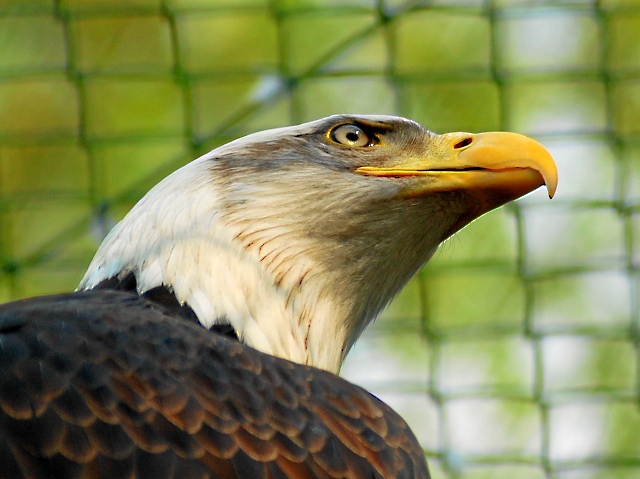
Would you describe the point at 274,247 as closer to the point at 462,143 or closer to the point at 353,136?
the point at 353,136

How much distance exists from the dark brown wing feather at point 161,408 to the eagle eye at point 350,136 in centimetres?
84

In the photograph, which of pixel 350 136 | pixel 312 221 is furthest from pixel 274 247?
pixel 350 136

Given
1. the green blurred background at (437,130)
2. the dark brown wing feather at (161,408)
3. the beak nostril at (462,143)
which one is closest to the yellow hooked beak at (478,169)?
the beak nostril at (462,143)

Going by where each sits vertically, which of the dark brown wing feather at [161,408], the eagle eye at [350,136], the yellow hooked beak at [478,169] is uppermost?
the eagle eye at [350,136]

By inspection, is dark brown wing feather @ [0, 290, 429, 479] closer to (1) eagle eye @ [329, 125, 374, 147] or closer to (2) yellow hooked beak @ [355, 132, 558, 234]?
(2) yellow hooked beak @ [355, 132, 558, 234]

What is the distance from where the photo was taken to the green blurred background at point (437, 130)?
4.29m

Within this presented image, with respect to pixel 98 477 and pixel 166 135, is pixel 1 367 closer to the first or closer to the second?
pixel 98 477

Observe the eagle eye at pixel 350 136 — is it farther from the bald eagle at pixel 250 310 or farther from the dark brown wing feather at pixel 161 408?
the dark brown wing feather at pixel 161 408

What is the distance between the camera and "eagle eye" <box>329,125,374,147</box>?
282 cm

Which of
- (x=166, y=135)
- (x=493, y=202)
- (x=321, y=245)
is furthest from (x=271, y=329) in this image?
(x=166, y=135)

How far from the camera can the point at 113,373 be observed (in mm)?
1891

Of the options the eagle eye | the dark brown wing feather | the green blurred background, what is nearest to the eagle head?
A: the eagle eye

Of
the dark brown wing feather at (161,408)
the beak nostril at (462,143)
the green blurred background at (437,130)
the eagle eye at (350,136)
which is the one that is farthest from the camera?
the green blurred background at (437,130)

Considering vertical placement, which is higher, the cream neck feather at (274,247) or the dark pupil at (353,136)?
the dark pupil at (353,136)
